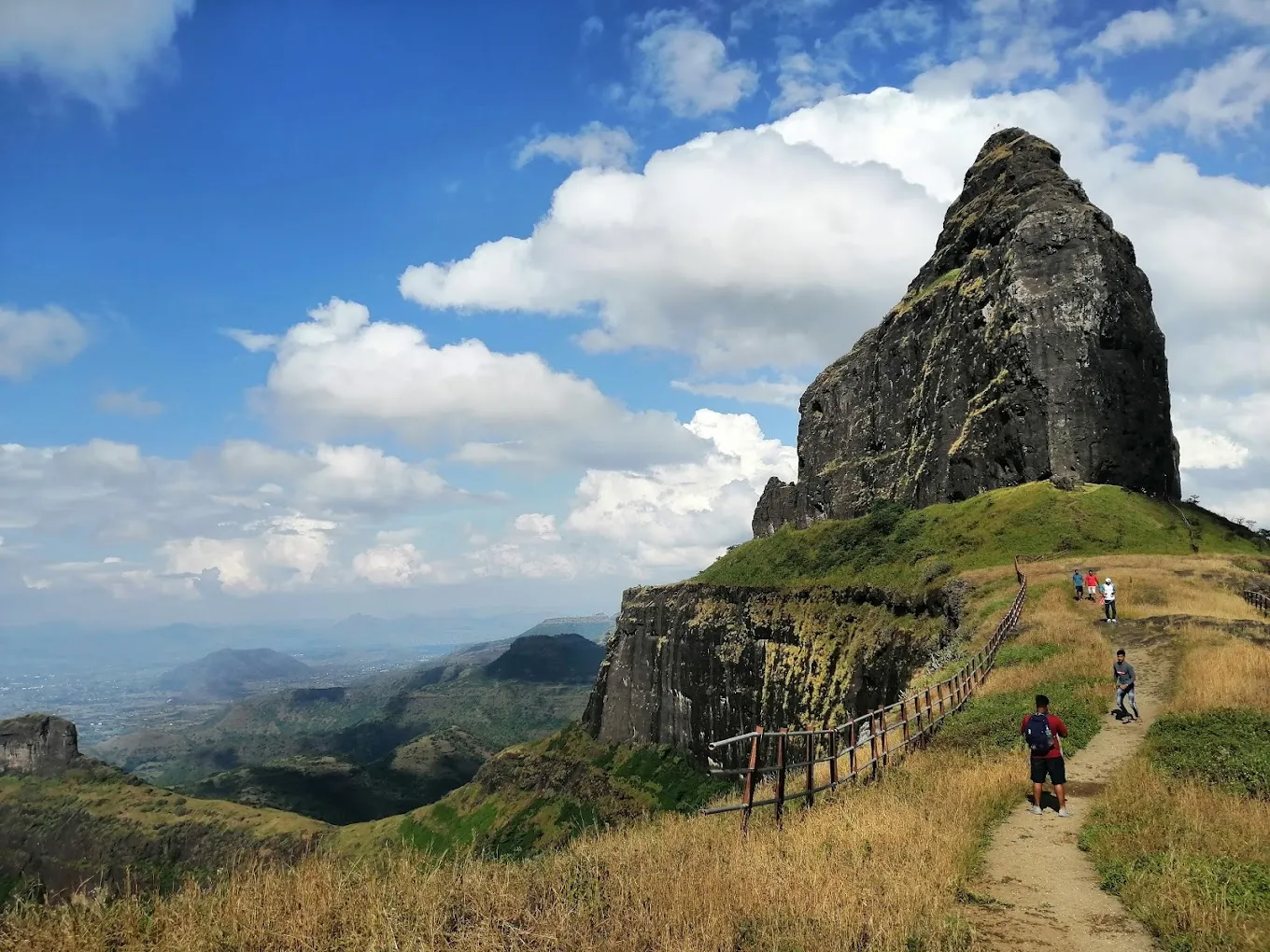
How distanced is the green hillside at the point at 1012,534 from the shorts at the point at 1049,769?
142ft

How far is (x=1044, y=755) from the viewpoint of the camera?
14.4 m

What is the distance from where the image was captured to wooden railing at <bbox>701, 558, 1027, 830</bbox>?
12.9 metres

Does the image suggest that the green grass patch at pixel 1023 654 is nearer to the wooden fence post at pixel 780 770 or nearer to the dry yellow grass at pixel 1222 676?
the dry yellow grass at pixel 1222 676

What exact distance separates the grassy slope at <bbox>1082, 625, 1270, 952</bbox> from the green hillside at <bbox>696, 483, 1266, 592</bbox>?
3895 centimetres

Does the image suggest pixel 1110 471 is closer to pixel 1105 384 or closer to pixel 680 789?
pixel 1105 384

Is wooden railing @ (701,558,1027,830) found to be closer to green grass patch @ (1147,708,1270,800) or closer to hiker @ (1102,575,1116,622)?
hiker @ (1102,575,1116,622)

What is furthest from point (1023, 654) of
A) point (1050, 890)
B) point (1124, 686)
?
point (1050, 890)

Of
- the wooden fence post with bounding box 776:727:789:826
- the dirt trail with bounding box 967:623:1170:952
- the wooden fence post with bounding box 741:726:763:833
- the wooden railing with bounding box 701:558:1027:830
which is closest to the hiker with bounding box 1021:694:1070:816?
the dirt trail with bounding box 967:623:1170:952

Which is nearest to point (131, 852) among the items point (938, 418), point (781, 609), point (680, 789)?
point (680, 789)

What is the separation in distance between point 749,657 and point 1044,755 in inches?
2414

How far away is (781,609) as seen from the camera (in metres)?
71.9

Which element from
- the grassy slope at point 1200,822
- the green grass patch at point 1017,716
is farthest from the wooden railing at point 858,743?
the grassy slope at point 1200,822

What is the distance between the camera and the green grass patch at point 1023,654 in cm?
2770

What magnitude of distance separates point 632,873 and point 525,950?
2.16 meters
